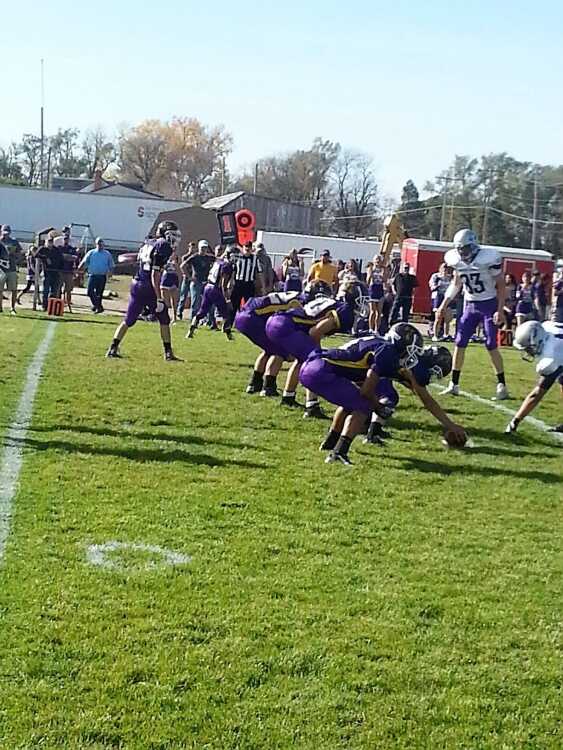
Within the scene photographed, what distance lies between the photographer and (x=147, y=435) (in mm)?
7715

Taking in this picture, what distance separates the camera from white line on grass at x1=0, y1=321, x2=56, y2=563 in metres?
5.21

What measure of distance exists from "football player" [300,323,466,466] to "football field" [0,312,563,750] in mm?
239

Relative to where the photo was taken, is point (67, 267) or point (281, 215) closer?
point (67, 267)

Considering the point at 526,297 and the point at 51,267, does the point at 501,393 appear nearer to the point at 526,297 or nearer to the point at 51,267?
the point at 526,297

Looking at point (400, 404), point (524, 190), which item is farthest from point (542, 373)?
point (524, 190)

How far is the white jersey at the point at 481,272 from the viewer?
34.0 feet

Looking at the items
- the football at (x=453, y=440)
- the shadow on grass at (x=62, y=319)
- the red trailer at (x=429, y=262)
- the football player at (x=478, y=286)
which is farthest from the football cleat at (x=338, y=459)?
the red trailer at (x=429, y=262)

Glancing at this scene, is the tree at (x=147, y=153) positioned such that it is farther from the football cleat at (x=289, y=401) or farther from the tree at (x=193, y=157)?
the football cleat at (x=289, y=401)

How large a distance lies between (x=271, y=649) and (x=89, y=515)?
1.85 m

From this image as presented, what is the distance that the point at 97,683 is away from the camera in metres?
3.40

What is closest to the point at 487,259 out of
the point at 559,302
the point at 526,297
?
the point at 559,302

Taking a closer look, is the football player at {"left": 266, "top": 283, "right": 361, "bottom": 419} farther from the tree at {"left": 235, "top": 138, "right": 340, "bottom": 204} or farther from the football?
the tree at {"left": 235, "top": 138, "right": 340, "bottom": 204}

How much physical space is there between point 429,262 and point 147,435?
22282mm

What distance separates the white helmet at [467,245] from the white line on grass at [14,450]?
4.39 meters
